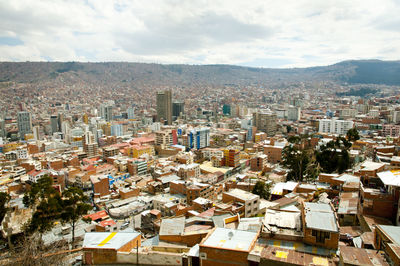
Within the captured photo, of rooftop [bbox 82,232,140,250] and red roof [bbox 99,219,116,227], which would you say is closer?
rooftop [bbox 82,232,140,250]

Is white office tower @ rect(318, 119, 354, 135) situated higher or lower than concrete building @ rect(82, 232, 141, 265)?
lower

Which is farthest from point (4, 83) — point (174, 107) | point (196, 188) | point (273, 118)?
point (196, 188)

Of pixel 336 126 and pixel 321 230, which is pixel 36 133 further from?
pixel 321 230

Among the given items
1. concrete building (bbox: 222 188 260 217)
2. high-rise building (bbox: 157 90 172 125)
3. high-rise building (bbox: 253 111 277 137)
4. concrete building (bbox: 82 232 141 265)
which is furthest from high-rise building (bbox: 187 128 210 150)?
concrete building (bbox: 82 232 141 265)

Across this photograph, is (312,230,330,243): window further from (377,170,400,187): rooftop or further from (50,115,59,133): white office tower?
(50,115,59,133): white office tower

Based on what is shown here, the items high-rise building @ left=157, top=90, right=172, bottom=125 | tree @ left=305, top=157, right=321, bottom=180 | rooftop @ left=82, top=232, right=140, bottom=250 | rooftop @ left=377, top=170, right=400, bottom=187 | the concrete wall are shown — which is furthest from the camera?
high-rise building @ left=157, top=90, right=172, bottom=125

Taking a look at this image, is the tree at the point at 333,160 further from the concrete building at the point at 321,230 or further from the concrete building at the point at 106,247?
the concrete building at the point at 106,247

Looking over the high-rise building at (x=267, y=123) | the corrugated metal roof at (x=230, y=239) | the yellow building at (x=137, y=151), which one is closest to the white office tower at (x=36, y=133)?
the yellow building at (x=137, y=151)
